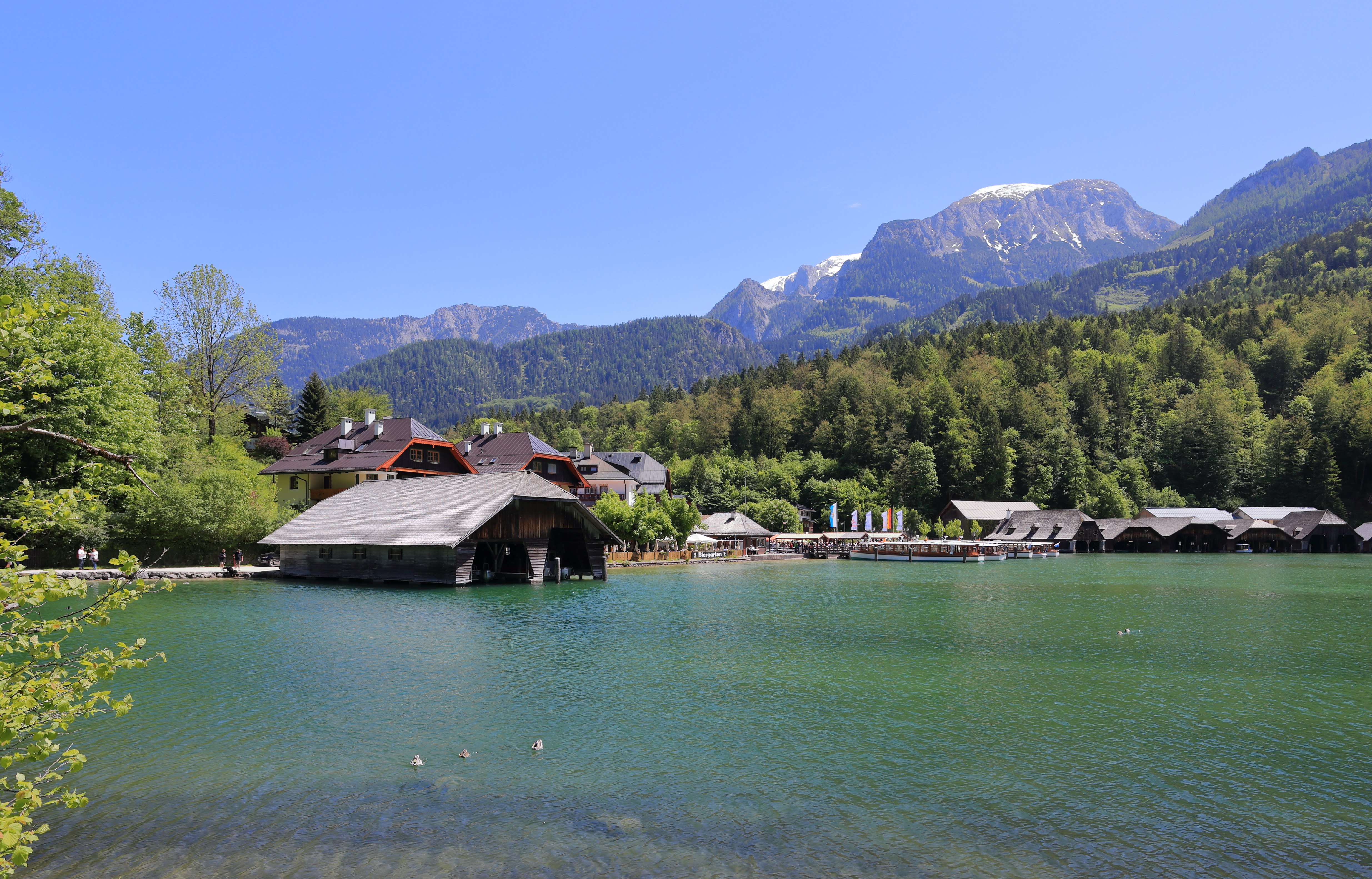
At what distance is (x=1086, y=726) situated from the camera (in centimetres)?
1662

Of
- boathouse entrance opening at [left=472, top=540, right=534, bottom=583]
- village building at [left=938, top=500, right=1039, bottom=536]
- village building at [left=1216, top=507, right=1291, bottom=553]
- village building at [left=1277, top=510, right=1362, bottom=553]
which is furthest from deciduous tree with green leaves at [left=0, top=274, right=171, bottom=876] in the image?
village building at [left=1277, top=510, right=1362, bottom=553]

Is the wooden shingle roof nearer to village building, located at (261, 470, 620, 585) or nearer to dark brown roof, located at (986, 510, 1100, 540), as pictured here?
village building, located at (261, 470, 620, 585)

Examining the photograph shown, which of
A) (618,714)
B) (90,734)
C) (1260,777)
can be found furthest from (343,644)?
(1260,777)

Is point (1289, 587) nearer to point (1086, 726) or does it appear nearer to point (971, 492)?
point (1086, 726)

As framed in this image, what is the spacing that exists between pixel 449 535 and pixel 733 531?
45986 mm

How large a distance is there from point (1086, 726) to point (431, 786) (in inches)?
519

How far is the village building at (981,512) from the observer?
107m

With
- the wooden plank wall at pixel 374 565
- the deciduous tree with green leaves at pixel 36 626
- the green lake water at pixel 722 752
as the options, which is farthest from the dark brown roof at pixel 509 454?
the deciduous tree with green leaves at pixel 36 626

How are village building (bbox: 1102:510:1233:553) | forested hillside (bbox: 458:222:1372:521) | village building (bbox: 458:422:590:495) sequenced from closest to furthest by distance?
village building (bbox: 458:422:590:495), village building (bbox: 1102:510:1233:553), forested hillside (bbox: 458:222:1372:521)

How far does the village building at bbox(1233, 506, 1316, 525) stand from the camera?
104 m

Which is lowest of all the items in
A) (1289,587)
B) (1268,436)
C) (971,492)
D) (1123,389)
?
(1289,587)

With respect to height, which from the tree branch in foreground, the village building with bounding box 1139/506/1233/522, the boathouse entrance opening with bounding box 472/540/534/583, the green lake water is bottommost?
the green lake water

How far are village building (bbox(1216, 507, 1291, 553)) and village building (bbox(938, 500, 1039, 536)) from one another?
23.0 meters

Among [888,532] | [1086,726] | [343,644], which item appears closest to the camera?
[1086,726]
